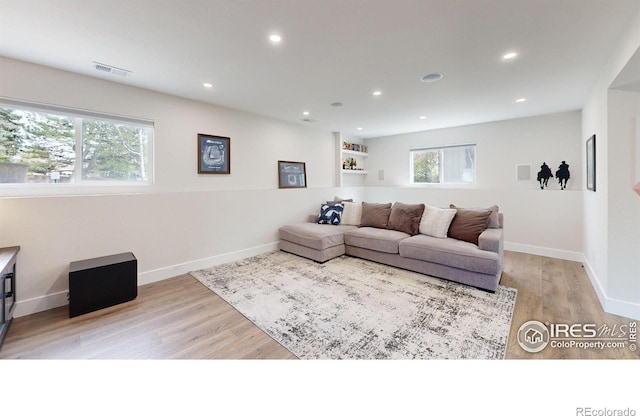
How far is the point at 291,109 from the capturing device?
4.03m

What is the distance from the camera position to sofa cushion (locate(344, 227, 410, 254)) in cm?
360

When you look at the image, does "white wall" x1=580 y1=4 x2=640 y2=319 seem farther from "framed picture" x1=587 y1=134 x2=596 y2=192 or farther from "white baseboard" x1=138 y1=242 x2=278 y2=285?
"white baseboard" x1=138 y1=242 x2=278 y2=285

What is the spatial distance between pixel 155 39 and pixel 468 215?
12.6 feet

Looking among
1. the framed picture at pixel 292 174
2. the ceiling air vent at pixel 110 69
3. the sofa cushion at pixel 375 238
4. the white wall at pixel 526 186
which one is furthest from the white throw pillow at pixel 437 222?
the ceiling air vent at pixel 110 69

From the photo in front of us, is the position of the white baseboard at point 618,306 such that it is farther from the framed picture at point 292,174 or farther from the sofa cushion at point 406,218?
the framed picture at point 292,174

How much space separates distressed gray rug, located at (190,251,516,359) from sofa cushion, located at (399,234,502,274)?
25 centimetres

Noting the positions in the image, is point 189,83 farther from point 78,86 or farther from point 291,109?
point 291,109

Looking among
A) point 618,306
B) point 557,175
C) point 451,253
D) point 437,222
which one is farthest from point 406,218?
point 557,175

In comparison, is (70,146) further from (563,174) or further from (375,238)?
(563,174)

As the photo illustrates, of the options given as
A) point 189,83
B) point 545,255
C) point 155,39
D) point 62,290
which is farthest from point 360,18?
point 545,255

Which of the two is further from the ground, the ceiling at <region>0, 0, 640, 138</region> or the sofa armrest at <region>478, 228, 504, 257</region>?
the ceiling at <region>0, 0, 640, 138</region>
